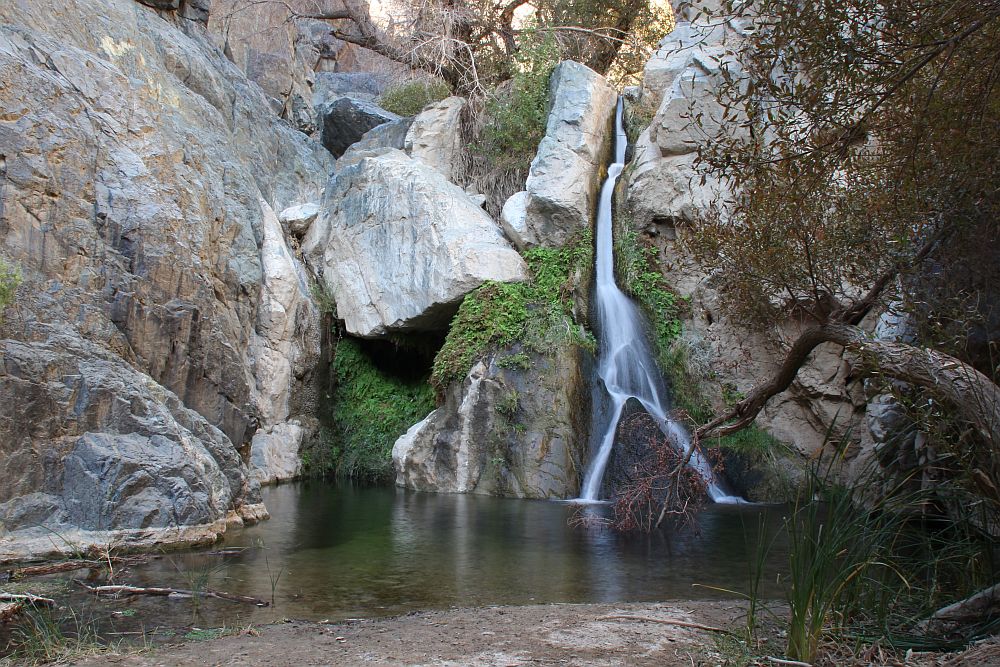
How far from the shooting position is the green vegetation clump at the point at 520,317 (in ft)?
48.2

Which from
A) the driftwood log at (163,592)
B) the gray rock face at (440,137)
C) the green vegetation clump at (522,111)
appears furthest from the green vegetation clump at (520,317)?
the driftwood log at (163,592)

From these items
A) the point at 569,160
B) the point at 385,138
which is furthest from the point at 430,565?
the point at 385,138

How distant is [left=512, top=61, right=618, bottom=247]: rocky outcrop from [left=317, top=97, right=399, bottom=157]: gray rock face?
22.8 feet

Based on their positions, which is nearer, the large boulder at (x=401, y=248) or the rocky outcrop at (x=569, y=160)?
the large boulder at (x=401, y=248)

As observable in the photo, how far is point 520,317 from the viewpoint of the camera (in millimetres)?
15062

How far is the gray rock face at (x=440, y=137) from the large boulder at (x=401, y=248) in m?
1.50

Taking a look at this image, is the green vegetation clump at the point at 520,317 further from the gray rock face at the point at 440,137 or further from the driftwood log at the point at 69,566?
the driftwood log at the point at 69,566

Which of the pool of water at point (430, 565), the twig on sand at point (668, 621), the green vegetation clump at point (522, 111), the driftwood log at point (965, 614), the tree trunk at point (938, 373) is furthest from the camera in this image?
the green vegetation clump at point (522, 111)

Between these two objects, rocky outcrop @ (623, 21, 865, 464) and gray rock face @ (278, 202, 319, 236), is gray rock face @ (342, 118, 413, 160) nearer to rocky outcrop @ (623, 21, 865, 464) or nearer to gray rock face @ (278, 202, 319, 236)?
gray rock face @ (278, 202, 319, 236)

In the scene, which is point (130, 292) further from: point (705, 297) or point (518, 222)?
point (705, 297)

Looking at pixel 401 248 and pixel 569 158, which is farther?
pixel 401 248

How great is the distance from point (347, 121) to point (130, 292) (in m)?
14.4

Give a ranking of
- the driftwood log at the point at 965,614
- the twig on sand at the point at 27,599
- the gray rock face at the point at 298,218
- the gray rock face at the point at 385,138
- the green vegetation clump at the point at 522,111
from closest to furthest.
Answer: the driftwood log at the point at 965,614 < the twig on sand at the point at 27,599 < the gray rock face at the point at 298,218 < the green vegetation clump at the point at 522,111 < the gray rock face at the point at 385,138

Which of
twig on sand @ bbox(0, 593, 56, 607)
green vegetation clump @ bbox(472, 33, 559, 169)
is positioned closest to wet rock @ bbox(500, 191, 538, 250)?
green vegetation clump @ bbox(472, 33, 559, 169)
